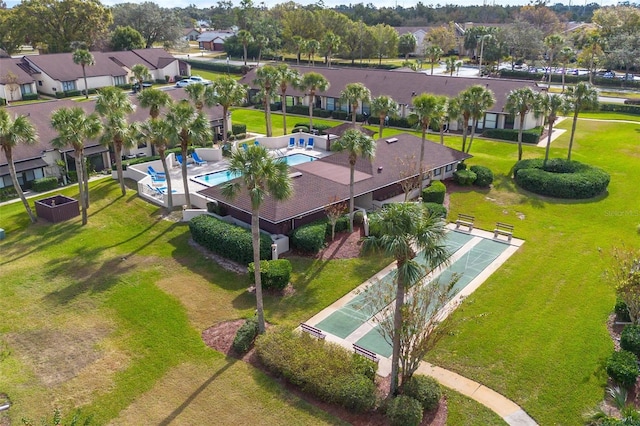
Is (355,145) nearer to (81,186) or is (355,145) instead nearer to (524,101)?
(81,186)

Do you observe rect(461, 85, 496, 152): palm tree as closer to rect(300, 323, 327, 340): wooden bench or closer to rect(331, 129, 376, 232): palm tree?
rect(331, 129, 376, 232): palm tree

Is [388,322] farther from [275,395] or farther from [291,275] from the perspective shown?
[291,275]

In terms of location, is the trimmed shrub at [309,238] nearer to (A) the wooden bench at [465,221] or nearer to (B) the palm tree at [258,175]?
(B) the palm tree at [258,175]

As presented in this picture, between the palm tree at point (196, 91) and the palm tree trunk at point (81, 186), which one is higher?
the palm tree at point (196, 91)

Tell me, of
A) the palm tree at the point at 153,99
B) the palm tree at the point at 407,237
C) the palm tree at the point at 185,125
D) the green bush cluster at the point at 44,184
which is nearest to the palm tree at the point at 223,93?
the palm tree at the point at 153,99

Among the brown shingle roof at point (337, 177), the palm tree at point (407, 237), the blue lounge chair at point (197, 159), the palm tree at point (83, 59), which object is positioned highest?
the palm tree at point (83, 59)

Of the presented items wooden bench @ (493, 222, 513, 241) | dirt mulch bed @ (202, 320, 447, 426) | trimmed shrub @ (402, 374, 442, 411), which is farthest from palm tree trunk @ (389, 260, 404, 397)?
wooden bench @ (493, 222, 513, 241)
